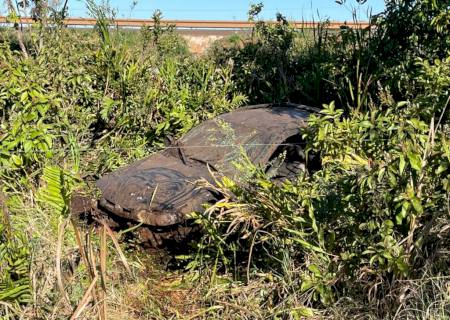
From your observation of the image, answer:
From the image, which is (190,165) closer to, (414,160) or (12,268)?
(12,268)

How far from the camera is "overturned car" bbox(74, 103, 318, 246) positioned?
5.32 metres

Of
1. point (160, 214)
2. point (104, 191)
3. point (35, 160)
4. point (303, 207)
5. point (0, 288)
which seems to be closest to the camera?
point (0, 288)

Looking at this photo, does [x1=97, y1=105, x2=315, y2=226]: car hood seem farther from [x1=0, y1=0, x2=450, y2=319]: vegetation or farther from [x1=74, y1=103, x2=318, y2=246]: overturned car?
[x1=0, y1=0, x2=450, y2=319]: vegetation

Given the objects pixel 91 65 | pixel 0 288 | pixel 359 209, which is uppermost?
pixel 91 65

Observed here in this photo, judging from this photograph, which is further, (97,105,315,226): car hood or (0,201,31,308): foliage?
(97,105,315,226): car hood

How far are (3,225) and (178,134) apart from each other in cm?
437

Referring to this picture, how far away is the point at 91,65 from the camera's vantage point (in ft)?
28.8

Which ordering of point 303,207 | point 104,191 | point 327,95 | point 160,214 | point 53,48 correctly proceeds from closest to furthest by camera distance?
1. point 303,207
2. point 160,214
3. point 104,191
4. point 53,48
5. point 327,95

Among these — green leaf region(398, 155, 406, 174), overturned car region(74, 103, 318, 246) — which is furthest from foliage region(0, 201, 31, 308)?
green leaf region(398, 155, 406, 174)

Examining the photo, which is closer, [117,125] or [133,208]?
[133,208]

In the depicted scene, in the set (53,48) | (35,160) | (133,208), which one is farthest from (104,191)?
(53,48)

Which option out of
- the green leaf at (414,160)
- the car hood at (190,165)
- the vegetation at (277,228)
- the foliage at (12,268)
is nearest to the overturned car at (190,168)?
the car hood at (190,165)

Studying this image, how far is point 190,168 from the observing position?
19.7 ft

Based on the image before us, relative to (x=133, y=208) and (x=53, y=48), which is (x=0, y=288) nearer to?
(x=133, y=208)
